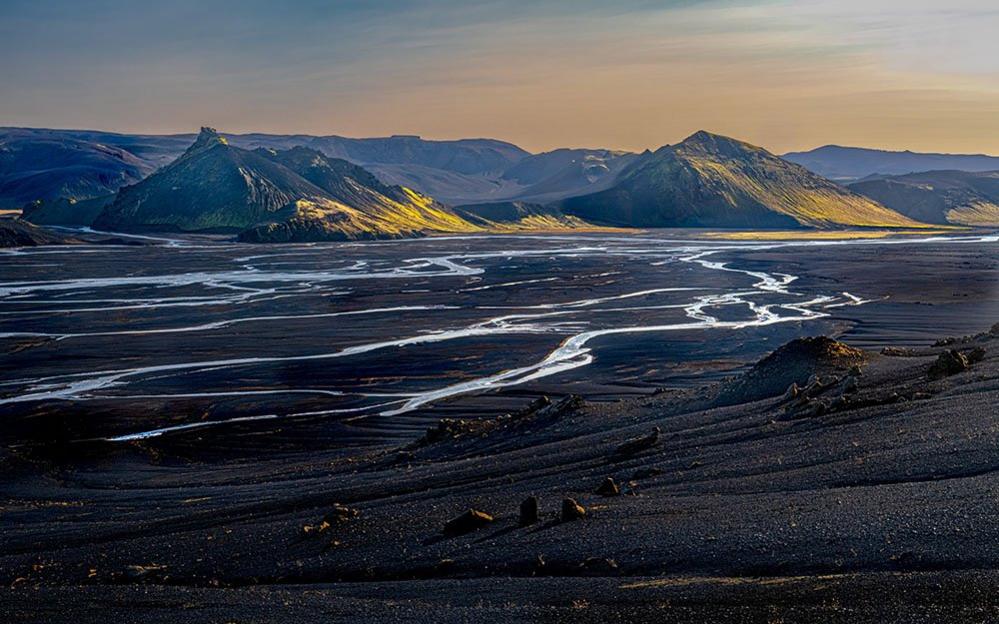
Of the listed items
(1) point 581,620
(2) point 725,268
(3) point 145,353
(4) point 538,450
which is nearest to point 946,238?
(2) point 725,268

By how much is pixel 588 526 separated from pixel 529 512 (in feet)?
3.30

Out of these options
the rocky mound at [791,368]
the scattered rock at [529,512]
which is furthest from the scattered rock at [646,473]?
the rocky mound at [791,368]

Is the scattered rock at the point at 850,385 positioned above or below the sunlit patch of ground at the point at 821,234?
below

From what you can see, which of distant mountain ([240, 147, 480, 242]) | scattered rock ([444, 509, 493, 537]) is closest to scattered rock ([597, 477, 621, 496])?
scattered rock ([444, 509, 493, 537])

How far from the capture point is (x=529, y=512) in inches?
601

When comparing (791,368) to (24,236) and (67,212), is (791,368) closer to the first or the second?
(24,236)

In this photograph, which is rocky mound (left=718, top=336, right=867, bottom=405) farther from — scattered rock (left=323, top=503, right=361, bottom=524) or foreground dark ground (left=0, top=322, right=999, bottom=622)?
scattered rock (left=323, top=503, right=361, bottom=524)

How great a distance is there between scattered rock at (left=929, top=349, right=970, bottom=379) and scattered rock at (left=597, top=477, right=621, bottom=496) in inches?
398

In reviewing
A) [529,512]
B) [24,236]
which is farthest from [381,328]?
[24,236]

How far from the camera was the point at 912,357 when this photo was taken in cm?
2947

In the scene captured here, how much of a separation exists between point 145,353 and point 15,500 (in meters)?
23.7

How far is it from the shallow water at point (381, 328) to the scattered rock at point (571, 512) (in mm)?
17326

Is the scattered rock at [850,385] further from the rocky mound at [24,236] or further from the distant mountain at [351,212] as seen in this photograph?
the distant mountain at [351,212]

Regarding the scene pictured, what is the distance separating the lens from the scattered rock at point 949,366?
23.3m
